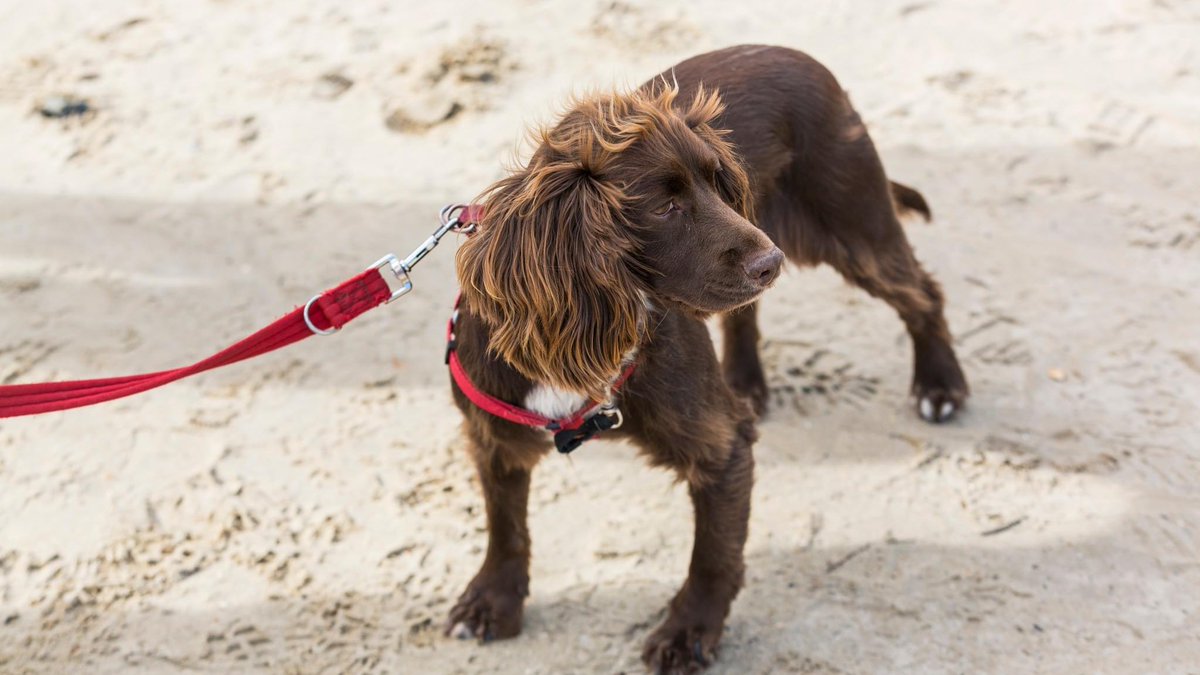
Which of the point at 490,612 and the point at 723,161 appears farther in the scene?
the point at 490,612

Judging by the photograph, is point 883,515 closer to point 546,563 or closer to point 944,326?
point 944,326

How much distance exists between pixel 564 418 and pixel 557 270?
57cm

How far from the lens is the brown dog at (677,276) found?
2281 mm

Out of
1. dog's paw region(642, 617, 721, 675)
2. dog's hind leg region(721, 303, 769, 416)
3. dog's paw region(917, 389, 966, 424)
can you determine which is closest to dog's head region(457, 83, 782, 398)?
dog's paw region(642, 617, 721, 675)

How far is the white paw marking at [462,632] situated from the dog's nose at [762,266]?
4.84 ft

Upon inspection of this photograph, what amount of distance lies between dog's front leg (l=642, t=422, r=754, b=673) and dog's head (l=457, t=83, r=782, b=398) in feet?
2.30

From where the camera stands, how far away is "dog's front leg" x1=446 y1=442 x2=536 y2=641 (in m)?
3.11

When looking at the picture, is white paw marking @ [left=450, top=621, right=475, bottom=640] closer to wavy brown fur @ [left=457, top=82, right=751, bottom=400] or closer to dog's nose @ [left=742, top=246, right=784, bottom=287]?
wavy brown fur @ [left=457, top=82, right=751, bottom=400]

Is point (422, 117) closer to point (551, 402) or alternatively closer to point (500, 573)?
point (500, 573)

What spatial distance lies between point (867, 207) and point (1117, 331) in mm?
1278

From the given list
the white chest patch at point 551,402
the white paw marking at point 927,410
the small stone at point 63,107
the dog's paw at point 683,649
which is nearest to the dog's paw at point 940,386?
the white paw marking at point 927,410

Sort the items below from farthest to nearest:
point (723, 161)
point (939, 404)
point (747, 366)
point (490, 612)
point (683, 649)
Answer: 1. point (747, 366)
2. point (939, 404)
3. point (490, 612)
4. point (683, 649)
5. point (723, 161)

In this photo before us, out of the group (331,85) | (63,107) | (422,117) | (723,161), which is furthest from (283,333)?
(63,107)

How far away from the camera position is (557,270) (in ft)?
7.39
